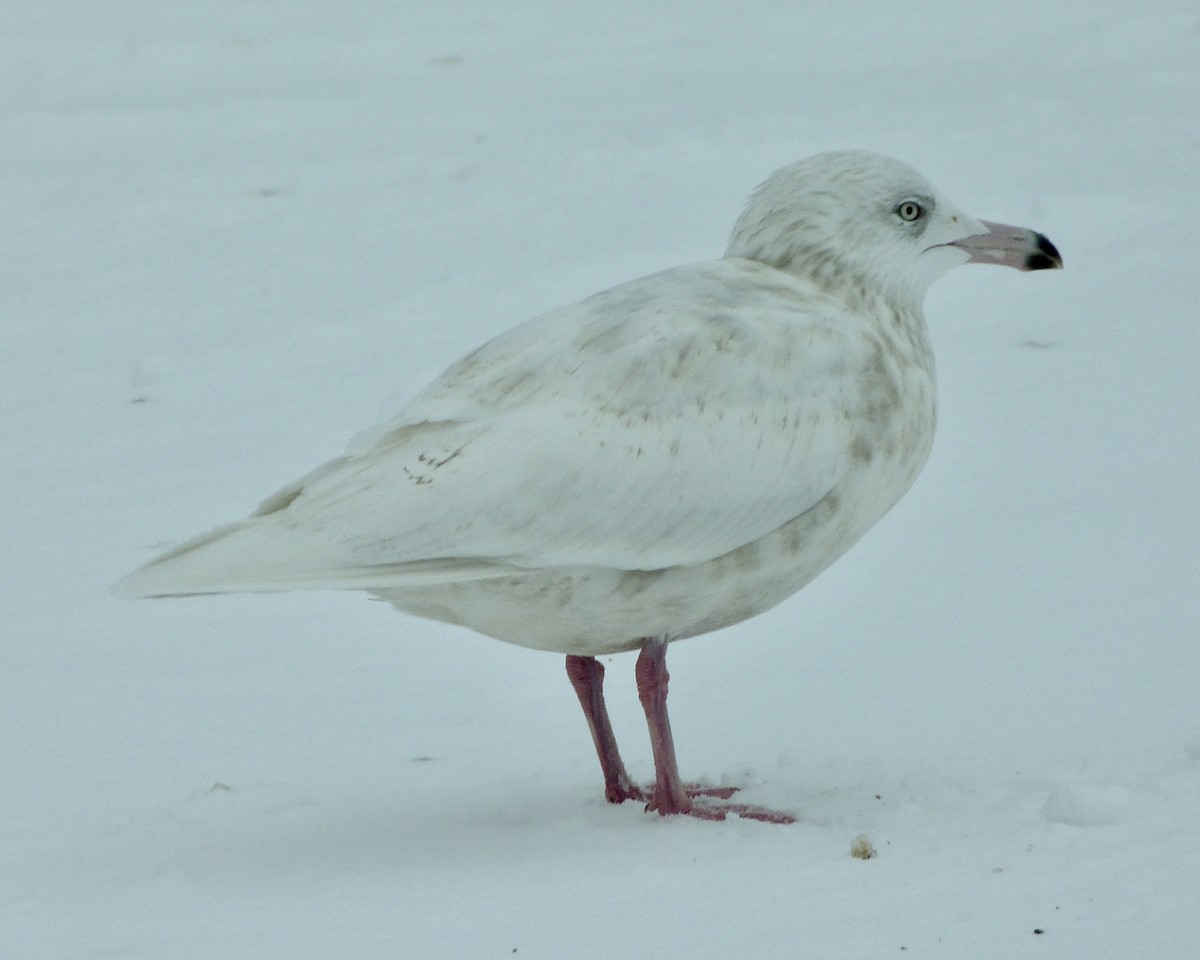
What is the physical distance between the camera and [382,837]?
373 cm

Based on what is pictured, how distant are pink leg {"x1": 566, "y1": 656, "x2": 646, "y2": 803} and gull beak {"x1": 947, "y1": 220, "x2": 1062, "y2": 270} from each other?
4.05ft

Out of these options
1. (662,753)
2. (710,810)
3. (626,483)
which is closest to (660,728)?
(662,753)

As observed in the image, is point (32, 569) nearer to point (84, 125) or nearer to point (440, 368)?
point (440, 368)

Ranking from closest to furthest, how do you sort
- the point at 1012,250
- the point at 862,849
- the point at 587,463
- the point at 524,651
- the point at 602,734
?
the point at 862,849 < the point at 587,463 < the point at 602,734 < the point at 1012,250 < the point at 524,651

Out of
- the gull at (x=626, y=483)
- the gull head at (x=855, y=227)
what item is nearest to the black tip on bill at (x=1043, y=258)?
the gull head at (x=855, y=227)

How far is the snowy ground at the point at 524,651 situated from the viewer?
3.27m

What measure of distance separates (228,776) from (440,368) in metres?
2.78

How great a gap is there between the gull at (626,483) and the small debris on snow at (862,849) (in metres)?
0.37

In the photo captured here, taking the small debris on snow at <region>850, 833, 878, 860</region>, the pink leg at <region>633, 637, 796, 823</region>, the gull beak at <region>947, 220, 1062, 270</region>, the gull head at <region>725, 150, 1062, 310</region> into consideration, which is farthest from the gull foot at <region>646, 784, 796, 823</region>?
the gull beak at <region>947, 220, 1062, 270</region>

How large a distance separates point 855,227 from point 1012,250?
42 cm

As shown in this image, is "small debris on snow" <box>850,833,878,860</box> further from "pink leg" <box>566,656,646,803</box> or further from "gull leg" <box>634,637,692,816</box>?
"pink leg" <box>566,656,646,803</box>

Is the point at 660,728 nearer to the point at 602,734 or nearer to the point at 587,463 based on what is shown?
the point at 602,734

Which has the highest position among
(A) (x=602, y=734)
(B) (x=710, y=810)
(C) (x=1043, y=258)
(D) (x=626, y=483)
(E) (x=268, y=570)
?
(C) (x=1043, y=258)

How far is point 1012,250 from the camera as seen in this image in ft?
13.8
